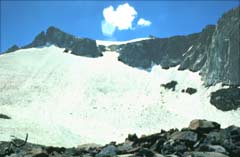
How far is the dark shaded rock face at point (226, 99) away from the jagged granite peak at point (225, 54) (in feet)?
23.4

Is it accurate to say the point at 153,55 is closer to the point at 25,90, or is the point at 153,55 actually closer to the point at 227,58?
the point at 227,58

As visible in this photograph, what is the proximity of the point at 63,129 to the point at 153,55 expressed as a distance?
277 ft

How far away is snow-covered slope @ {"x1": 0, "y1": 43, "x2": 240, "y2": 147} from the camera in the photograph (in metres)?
63.7

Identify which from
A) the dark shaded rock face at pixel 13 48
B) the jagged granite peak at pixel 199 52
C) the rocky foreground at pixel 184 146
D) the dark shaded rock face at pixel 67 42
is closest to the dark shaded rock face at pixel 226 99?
the jagged granite peak at pixel 199 52

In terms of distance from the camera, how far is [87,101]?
8788 centimetres

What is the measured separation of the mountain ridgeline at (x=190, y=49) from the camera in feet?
336

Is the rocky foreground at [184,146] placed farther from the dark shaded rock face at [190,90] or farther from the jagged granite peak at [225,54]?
the jagged granite peak at [225,54]

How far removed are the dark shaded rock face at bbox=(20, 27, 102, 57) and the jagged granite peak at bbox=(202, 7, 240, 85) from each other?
4032 cm

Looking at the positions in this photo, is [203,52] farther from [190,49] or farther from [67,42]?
[67,42]

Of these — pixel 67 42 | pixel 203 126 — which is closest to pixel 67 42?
pixel 67 42

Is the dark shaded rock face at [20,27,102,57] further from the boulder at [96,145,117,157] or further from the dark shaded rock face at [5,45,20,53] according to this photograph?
the boulder at [96,145,117,157]

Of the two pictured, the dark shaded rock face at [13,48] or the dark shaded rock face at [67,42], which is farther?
the dark shaded rock face at [13,48]

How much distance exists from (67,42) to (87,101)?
2340 inches

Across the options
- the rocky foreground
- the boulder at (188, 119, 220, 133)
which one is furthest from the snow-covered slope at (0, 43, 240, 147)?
the boulder at (188, 119, 220, 133)
